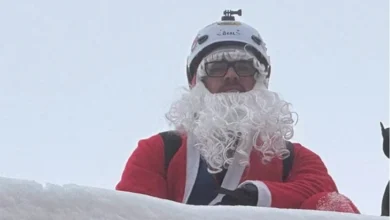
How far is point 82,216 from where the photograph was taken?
1.10 meters

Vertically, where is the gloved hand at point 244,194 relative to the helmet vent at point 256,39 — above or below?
below

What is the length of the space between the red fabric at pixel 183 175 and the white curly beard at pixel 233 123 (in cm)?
4

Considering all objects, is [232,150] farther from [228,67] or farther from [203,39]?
[203,39]

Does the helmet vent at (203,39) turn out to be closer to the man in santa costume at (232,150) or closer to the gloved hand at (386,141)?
the man in santa costume at (232,150)

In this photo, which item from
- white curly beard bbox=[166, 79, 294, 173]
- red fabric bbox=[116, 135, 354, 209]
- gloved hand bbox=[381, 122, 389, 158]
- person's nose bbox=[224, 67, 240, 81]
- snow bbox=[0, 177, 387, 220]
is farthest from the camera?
person's nose bbox=[224, 67, 240, 81]

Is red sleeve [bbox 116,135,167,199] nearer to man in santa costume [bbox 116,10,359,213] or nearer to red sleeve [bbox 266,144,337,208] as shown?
man in santa costume [bbox 116,10,359,213]

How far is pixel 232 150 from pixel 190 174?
16 centimetres

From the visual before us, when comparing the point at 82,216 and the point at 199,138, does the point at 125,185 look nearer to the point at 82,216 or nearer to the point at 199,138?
the point at 199,138

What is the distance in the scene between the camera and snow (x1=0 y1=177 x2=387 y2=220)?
107 cm

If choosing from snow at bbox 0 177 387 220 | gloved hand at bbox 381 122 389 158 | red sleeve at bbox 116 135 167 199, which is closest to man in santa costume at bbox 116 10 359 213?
red sleeve at bbox 116 135 167 199

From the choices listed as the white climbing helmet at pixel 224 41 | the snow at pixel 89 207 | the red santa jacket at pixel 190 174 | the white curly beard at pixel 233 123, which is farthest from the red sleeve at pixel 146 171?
the snow at pixel 89 207

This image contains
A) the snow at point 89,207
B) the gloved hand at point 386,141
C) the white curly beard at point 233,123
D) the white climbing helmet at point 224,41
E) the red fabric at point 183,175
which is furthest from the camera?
the white climbing helmet at point 224,41

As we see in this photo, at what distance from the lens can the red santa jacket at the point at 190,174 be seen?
Answer: 2121 mm

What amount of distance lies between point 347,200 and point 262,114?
1.91 ft
